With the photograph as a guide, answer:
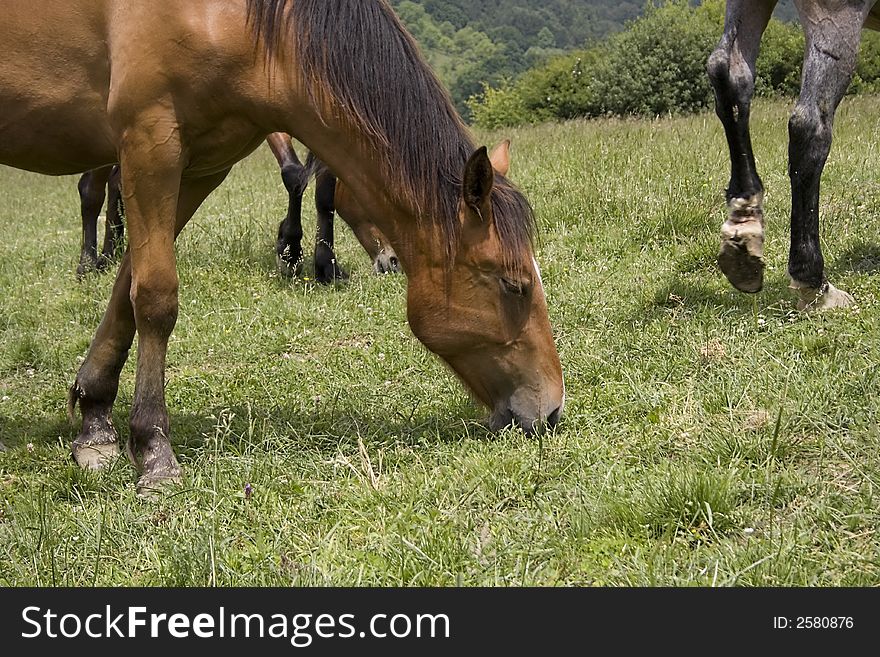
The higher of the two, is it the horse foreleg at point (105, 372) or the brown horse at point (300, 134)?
the brown horse at point (300, 134)

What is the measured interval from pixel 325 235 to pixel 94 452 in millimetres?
3528

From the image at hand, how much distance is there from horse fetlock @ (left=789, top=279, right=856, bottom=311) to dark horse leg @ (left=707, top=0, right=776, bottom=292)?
0.22 meters

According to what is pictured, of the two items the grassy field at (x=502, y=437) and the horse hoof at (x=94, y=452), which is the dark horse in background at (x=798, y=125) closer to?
the grassy field at (x=502, y=437)

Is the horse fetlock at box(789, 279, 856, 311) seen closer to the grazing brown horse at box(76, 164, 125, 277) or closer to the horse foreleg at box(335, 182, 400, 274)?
the horse foreleg at box(335, 182, 400, 274)

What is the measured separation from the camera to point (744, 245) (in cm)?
466

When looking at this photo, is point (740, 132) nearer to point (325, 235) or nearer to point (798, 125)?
point (798, 125)

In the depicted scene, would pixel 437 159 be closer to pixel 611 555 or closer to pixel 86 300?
pixel 611 555

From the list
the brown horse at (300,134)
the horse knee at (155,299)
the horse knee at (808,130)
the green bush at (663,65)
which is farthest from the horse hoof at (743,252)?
the green bush at (663,65)

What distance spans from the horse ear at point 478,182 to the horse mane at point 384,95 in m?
0.06

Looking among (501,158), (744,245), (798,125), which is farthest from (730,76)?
(501,158)

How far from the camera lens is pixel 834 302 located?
467cm

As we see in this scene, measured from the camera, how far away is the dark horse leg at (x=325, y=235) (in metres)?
7.23
